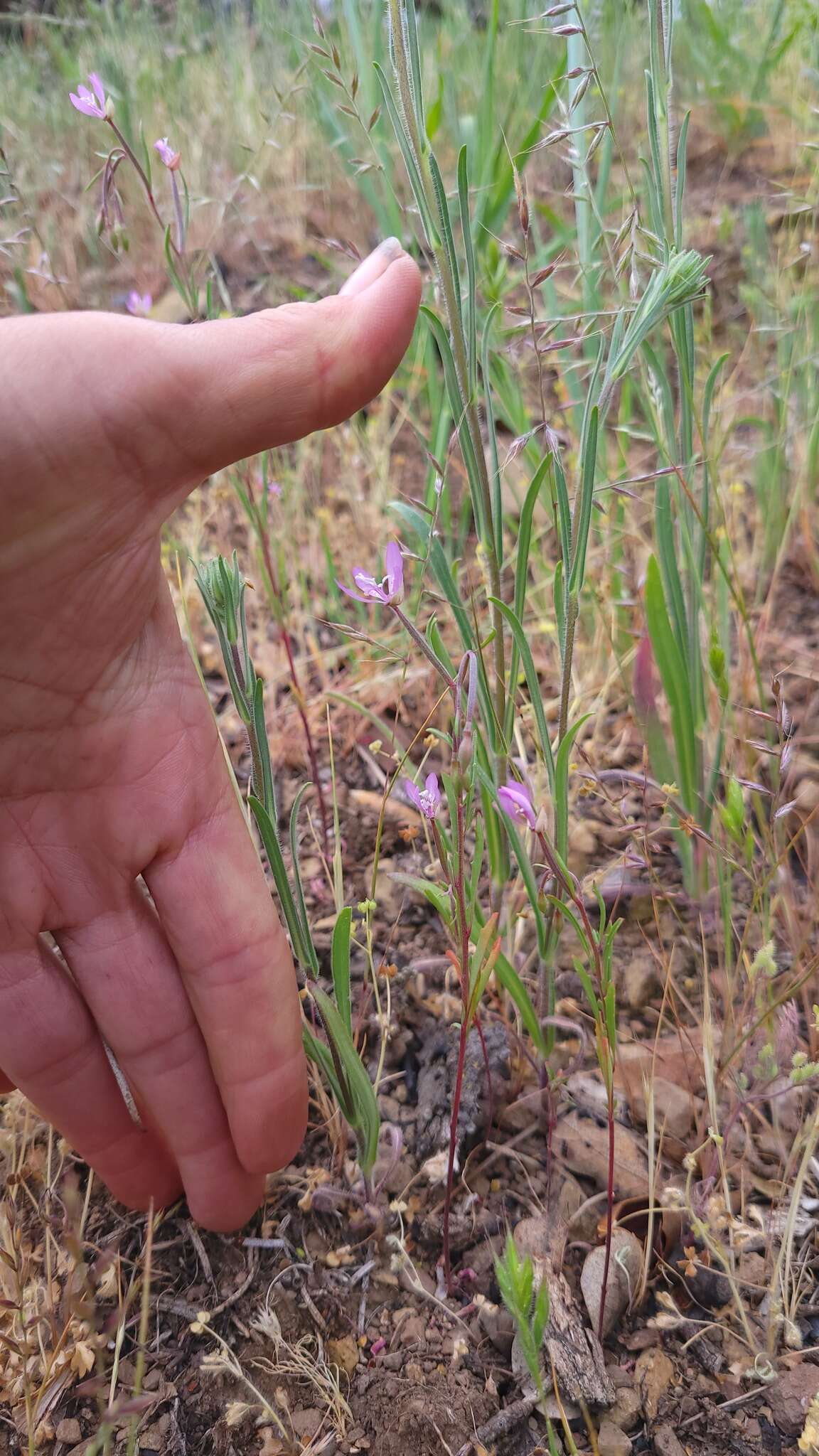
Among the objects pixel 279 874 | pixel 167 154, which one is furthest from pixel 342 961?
pixel 167 154

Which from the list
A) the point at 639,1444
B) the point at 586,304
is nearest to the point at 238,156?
the point at 586,304

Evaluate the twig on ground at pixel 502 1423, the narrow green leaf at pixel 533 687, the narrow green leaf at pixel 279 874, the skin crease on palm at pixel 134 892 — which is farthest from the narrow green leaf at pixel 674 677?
the twig on ground at pixel 502 1423

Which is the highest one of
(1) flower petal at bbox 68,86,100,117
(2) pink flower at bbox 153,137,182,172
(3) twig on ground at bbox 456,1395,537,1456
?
(1) flower petal at bbox 68,86,100,117

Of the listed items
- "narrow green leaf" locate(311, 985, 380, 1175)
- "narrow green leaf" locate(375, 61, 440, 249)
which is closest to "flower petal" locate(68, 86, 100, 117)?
"narrow green leaf" locate(375, 61, 440, 249)

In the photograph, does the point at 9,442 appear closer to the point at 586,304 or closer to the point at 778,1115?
the point at 586,304

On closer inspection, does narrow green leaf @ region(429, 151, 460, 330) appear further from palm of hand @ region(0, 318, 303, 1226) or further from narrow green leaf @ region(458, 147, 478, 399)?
palm of hand @ region(0, 318, 303, 1226)

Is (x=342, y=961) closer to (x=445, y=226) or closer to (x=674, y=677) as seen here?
(x=674, y=677)

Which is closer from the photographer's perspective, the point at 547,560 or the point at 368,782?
the point at 368,782
